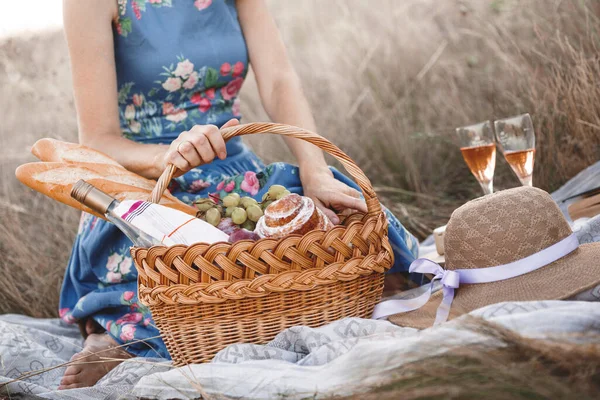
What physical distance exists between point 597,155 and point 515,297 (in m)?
1.63

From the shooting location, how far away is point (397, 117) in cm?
378

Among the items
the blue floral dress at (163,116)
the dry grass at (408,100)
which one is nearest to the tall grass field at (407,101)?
the dry grass at (408,100)

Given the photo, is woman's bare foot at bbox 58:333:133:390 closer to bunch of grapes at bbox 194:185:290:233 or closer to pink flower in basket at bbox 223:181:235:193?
bunch of grapes at bbox 194:185:290:233

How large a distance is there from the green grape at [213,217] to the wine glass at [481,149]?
3.14ft

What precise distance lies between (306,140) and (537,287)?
1.96ft

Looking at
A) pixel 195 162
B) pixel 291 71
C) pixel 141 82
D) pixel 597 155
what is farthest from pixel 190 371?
pixel 597 155

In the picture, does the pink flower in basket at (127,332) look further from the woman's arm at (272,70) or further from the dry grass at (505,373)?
the dry grass at (505,373)

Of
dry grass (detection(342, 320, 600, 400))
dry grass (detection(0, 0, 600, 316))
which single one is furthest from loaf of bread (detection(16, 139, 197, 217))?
dry grass (detection(0, 0, 600, 316))

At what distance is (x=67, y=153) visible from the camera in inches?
72.2

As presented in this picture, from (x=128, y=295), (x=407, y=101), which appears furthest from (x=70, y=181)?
(x=407, y=101)

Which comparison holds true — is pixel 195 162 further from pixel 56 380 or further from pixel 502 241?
pixel 56 380

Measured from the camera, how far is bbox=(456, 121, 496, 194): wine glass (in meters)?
2.18

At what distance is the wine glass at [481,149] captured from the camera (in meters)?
2.18

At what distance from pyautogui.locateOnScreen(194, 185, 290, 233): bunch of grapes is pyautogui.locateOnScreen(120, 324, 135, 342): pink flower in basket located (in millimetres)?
497
